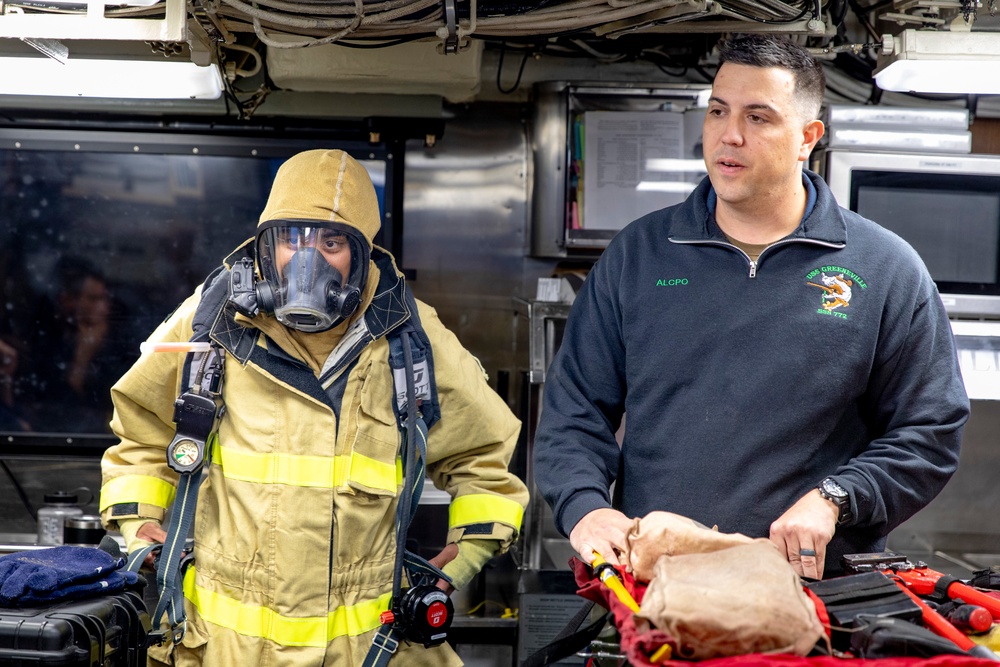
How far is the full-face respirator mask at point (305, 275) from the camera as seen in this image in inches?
96.3

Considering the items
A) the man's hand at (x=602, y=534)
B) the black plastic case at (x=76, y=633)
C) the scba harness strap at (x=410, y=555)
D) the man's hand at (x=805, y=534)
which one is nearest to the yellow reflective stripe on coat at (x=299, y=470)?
the scba harness strap at (x=410, y=555)

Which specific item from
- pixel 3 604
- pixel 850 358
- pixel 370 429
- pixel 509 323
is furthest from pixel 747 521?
pixel 509 323

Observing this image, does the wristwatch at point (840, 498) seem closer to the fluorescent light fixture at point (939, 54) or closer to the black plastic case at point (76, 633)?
the fluorescent light fixture at point (939, 54)

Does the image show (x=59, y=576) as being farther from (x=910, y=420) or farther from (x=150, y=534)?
(x=910, y=420)

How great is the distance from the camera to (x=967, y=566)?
380 cm

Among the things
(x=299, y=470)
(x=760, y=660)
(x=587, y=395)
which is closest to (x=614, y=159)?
(x=587, y=395)

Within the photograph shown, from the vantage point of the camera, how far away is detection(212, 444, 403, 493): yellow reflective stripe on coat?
2.45 meters

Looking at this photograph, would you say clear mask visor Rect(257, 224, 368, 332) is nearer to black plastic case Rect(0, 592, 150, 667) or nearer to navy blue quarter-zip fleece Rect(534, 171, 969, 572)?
navy blue quarter-zip fleece Rect(534, 171, 969, 572)

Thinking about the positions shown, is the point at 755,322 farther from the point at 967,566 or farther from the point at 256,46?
the point at 967,566

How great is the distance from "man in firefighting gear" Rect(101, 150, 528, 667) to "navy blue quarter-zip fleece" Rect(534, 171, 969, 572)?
0.56 meters

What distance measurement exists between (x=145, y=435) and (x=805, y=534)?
167 cm

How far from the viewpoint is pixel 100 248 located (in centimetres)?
376

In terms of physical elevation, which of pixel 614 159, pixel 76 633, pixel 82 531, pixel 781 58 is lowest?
pixel 82 531

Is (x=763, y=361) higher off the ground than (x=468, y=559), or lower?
higher
